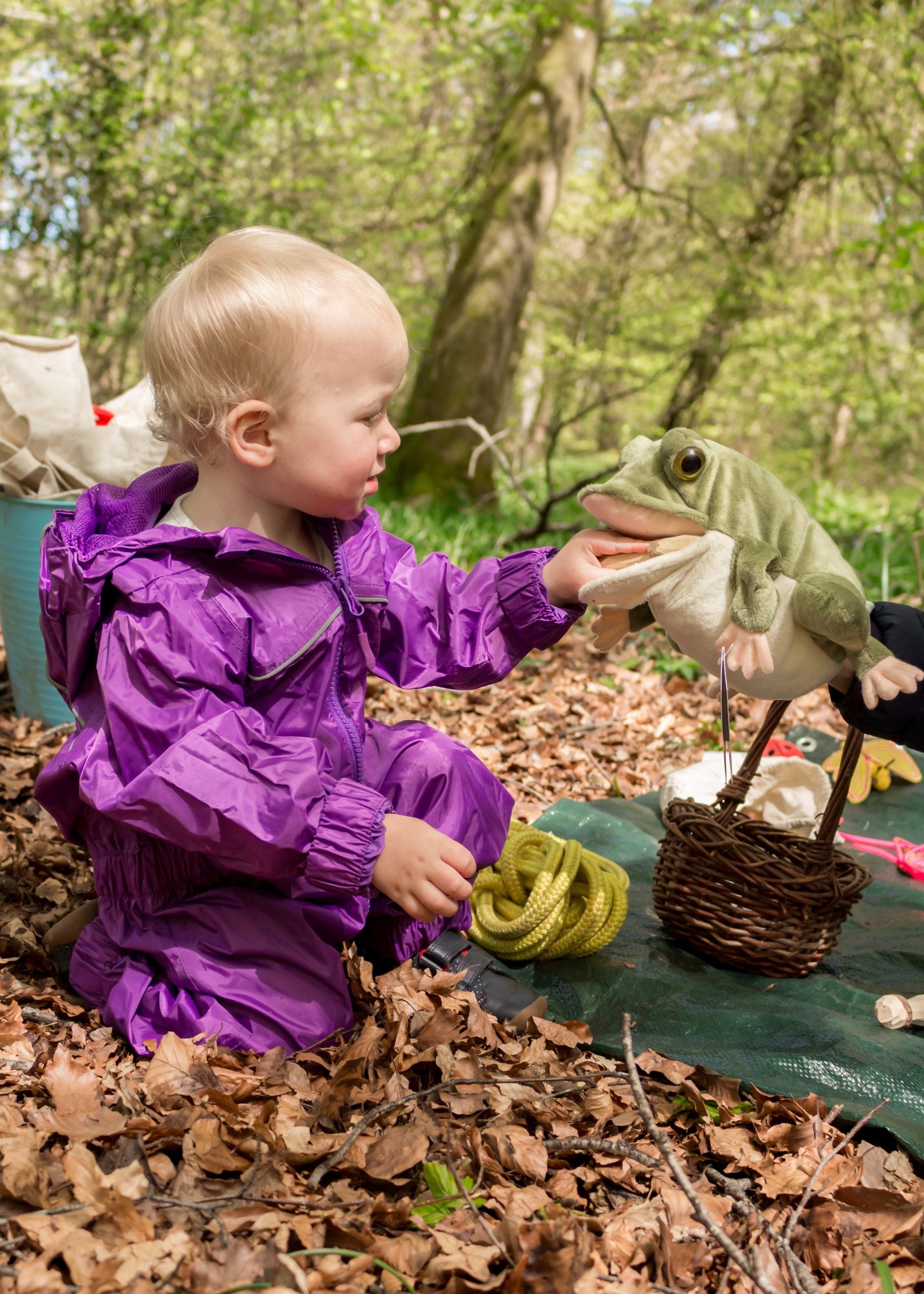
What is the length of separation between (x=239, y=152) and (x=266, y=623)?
25.8ft

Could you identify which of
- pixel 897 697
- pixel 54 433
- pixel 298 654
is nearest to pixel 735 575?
pixel 897 697

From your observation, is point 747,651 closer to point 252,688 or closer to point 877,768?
point 252,688

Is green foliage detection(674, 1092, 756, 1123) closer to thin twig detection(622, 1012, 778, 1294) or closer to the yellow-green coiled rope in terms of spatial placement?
thin twig detection(622, 1012, 778, 1294)

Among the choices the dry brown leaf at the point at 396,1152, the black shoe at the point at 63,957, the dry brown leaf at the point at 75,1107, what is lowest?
the black shoe at the point at 63,957

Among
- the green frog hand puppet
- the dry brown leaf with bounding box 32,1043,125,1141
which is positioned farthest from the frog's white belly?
the dry brown leaf with bounding box 32,1043,125,1141

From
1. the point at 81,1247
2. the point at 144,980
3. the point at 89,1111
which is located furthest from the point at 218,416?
the point at 81,1247

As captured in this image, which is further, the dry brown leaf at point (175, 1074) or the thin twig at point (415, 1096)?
the dry brown leaf at point (175, 1074)

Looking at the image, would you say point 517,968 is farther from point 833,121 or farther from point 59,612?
point 833,121

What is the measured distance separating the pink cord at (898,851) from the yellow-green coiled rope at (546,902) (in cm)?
108

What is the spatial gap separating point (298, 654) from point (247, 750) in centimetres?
27

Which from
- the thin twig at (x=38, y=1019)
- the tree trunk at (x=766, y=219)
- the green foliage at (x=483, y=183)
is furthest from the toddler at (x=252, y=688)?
the tree trunk at (x=766, y=219)

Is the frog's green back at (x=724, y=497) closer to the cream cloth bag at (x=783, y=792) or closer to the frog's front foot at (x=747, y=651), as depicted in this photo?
the frog's front foot at (x=747, y=651)

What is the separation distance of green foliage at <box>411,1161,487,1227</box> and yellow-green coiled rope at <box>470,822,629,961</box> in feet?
2.65

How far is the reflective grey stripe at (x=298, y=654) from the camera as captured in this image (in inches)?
79.7
